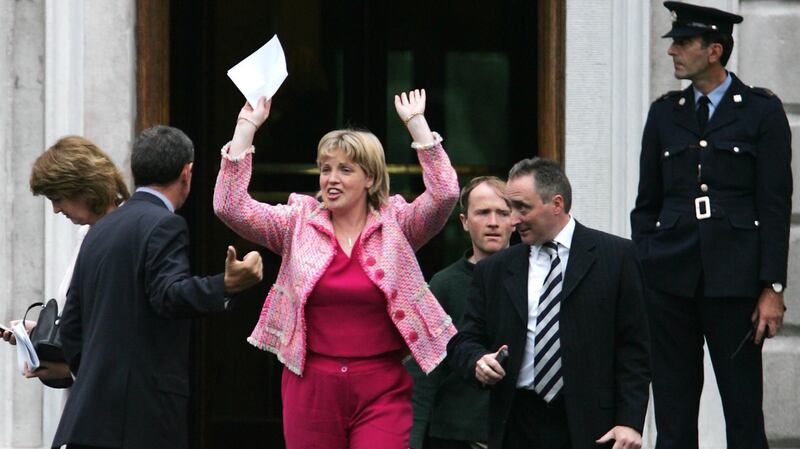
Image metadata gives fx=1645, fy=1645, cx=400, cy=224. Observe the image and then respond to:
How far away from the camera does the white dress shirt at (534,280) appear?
5.87 m

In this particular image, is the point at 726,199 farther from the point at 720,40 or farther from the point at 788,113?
the point at 788,113

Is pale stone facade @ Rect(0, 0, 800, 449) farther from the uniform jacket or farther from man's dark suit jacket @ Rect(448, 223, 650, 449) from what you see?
man's dark suit jacket @ Rect(448, 223, 650, 449)

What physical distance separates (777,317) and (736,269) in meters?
0.26

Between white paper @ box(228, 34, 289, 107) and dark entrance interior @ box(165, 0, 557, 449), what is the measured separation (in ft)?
12.8

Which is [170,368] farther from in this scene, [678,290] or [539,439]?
[678,290]

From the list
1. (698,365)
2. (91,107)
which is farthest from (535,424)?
(91,107)

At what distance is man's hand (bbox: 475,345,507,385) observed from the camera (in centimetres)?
562

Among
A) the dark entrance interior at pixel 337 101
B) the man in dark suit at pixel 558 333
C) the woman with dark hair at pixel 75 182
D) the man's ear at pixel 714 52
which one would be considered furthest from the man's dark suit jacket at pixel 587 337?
the dark entrance interior at pixel 337 101

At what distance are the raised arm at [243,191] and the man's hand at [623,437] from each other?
1.46m

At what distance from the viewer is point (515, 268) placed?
19.6 ft

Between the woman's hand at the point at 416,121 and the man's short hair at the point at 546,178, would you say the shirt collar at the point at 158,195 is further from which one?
the man's short hair at the point at 546,178

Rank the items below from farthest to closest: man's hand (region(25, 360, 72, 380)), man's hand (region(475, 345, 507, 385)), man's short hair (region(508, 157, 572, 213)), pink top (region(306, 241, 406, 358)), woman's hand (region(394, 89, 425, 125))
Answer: man's hand (region(25, 360, 72, 380)) → woman's hand (region(394, 89, 425, 125)) → pink top (region(306, 241, 406, 358)) → man's short hair (region(508, 157, 572, 213)) → man's hand (region(475, 345, 507, 385))

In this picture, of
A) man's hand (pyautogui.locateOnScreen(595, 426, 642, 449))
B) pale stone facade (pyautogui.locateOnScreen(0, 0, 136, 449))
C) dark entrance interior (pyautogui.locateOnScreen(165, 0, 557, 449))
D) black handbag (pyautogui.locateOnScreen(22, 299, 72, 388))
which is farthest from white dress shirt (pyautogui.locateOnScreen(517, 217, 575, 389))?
dark entrance interior (pyautogui.locateOnScreen(165, 0, 557, 449))

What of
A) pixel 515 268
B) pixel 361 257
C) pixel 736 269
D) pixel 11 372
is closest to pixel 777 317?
pixel 736 269
